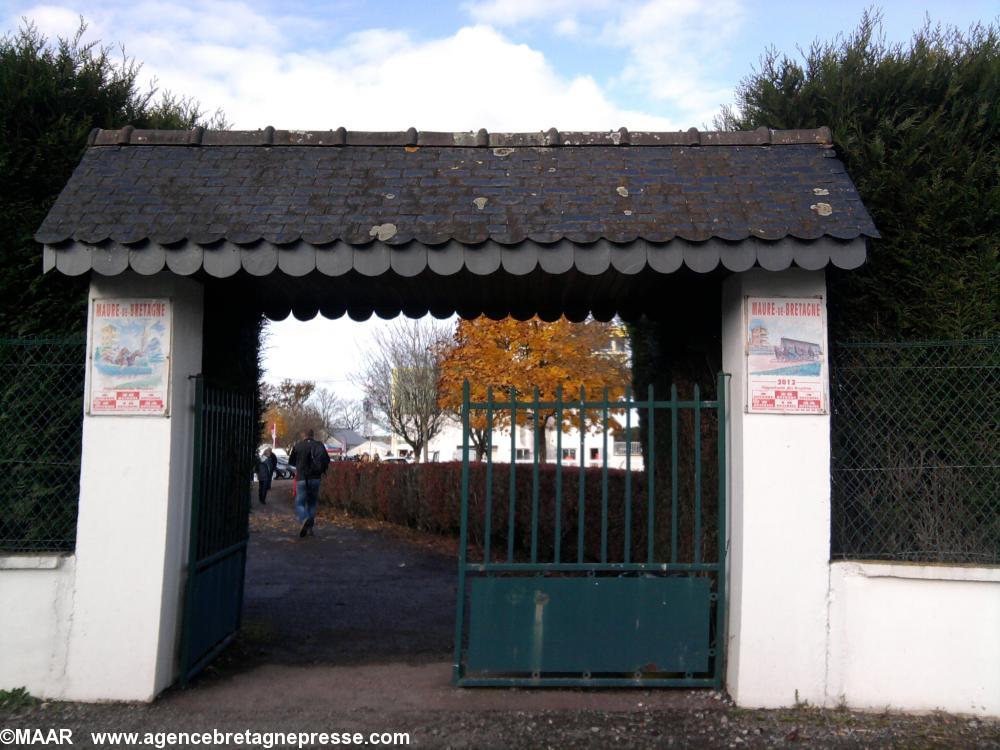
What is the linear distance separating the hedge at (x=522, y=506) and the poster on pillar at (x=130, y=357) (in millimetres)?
3994

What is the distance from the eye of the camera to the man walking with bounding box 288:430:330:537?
1478cm

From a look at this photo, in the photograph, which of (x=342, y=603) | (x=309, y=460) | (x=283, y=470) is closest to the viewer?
(x=342, y=603)

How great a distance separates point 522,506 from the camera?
13344 millimetres

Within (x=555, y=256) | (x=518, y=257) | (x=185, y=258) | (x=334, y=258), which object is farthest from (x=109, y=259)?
(x=555, y=256)

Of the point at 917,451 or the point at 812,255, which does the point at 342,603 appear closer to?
the point at 917,451

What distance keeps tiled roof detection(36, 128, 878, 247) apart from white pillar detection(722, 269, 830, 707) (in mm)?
805

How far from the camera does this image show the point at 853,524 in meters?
5.86

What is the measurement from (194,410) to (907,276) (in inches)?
201

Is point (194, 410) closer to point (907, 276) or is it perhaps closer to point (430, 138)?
point (430, 138)

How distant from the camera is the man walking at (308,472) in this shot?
14.8 meters

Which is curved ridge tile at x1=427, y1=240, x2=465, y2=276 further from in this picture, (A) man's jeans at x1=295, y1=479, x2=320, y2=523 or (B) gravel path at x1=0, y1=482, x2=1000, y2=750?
(A) man's jeans at x1=295, y1=479, x2=320, y2=523

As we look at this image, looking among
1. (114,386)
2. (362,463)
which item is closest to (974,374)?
(114,386)

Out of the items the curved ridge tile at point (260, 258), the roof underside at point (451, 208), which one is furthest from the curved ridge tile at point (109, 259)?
the curved ridge tile at point (260, 258)

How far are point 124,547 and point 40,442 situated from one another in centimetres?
101
